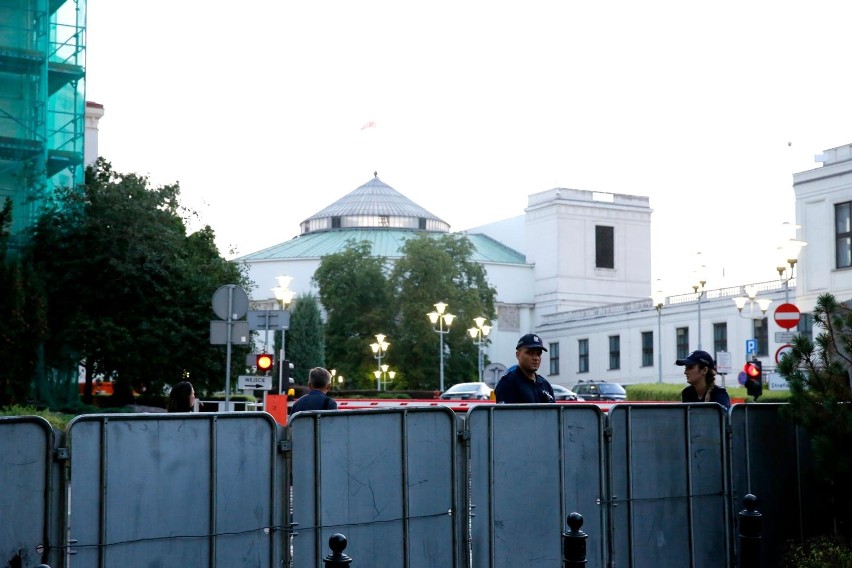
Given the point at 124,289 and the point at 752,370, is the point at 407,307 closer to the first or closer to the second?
the point at 124,289

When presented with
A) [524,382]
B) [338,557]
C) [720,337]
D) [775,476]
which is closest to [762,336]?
[720,337]

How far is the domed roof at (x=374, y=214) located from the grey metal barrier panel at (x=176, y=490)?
4656 inches

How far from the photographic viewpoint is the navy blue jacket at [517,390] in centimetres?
1157

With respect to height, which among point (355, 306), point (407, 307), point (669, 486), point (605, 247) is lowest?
point (669, 486)

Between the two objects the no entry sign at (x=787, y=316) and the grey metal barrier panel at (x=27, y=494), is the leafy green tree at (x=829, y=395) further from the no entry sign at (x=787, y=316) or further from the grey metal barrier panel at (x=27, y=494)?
the no entry sign at (x=787, y=316)

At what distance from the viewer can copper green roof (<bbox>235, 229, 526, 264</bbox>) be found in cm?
11312

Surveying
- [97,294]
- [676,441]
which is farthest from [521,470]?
[97,294]

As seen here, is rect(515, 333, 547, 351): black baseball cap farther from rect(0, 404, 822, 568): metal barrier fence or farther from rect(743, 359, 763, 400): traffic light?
rect(743, 359, 763, 400): traffic light

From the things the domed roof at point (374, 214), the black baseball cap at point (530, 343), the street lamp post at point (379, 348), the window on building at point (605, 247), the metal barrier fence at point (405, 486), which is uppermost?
the domed roof at point (374, 214)

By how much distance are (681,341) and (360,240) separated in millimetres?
39699

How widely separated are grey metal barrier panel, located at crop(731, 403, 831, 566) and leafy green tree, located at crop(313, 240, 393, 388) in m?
72.4

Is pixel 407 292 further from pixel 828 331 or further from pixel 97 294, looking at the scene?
Answer: pixel 828 331

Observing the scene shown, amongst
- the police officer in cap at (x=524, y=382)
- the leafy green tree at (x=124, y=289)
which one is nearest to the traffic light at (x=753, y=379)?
the leafy green tree at (x=124, y=289)

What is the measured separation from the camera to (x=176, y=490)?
888 cm
